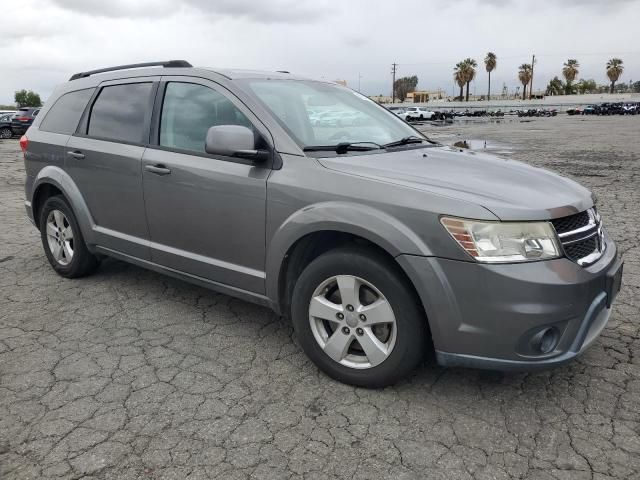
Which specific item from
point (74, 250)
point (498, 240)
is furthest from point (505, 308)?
point (74, 250)

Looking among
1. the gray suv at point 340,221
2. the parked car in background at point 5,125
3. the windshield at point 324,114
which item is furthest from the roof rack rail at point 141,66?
the parked car in background at point 5,125

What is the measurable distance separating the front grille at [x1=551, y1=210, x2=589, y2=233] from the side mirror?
1.61m

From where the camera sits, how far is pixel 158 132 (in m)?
3.84

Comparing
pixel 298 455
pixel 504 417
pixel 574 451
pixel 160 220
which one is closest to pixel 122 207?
pixel 160 220

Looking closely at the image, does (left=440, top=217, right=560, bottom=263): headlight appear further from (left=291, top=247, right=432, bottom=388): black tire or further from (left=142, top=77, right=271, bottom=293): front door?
(left=142, top=77, right=271, bottom=293): front door

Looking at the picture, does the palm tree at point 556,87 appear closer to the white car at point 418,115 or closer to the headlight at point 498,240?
the white car at point 418,115

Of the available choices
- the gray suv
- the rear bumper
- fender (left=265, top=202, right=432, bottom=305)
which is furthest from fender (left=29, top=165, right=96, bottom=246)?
the rear bumper

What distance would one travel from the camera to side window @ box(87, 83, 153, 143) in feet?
13.1

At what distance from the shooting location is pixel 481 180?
2.86 metres

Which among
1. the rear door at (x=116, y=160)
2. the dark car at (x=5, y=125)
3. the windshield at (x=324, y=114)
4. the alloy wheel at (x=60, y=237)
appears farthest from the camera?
the dark car at (x=5, y=125)

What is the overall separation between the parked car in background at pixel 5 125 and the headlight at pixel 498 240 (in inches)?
1144

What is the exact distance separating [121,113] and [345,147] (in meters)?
1.91

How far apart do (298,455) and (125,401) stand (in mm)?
1025

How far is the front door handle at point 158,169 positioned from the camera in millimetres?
3662
